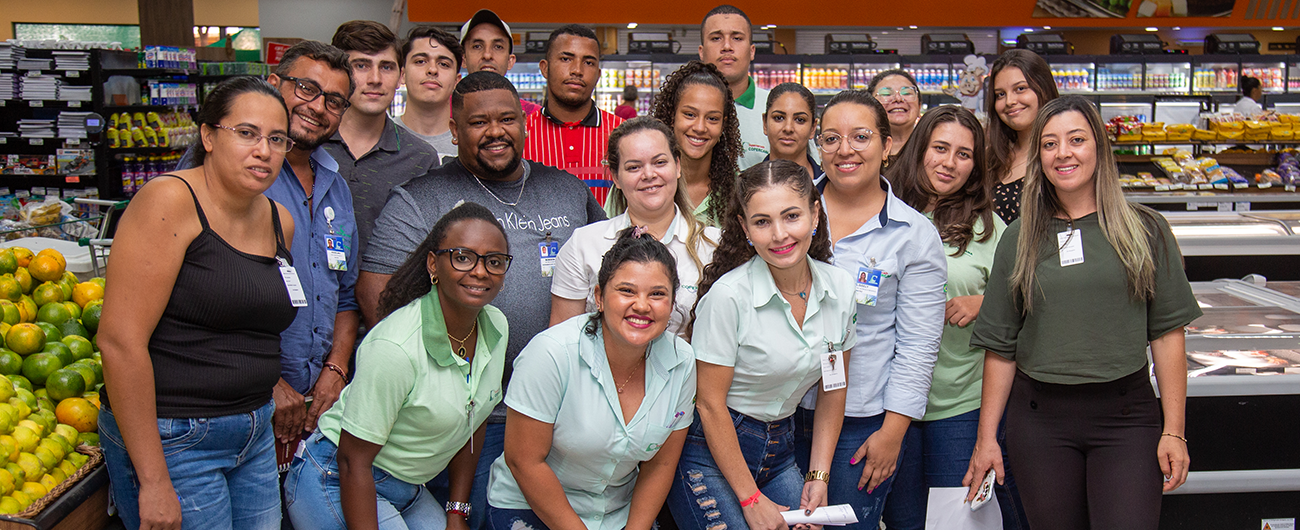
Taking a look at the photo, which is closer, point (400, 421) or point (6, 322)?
point (400, 421)

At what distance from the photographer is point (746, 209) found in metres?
2.24

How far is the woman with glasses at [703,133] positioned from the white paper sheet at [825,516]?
2.95 feet

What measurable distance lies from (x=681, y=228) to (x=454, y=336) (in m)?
0.71

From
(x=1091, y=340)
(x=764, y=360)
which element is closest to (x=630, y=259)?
(x=764, y=360)

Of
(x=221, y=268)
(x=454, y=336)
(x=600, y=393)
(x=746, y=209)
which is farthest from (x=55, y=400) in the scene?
(x=746, y=209)

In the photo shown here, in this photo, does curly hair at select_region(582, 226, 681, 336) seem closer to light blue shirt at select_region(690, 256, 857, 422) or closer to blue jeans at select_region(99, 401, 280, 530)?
light blue shirt at select_region(690, 256, 857, 422)

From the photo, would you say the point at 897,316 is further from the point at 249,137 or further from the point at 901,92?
the point at 249,137

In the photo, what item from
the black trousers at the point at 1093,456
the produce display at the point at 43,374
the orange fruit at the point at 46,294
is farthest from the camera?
the orange fruit at the point at 46,294

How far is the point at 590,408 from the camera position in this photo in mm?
2088

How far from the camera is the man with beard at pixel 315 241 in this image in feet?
7.66

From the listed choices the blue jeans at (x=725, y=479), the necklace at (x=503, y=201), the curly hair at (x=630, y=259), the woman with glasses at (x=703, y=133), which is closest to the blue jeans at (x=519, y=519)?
the blue jeans at (x=725, y=479)

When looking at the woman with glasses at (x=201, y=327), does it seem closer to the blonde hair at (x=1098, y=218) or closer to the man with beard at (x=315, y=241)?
the man with beard at (x=315, y=241)

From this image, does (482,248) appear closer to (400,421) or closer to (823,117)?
(400,421)

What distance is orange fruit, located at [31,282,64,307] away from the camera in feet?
8.39
